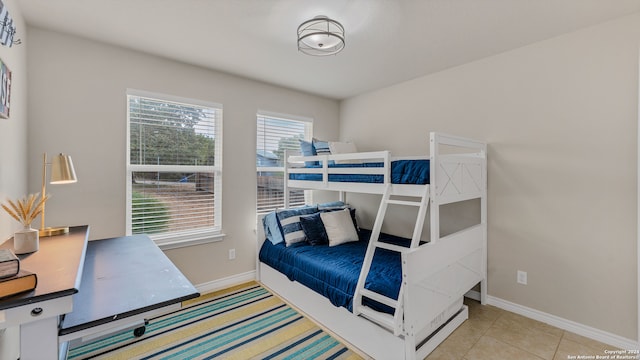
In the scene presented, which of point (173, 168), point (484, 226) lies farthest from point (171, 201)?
point (484, 226)

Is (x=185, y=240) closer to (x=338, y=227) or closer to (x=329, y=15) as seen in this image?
(x=338, y=227)

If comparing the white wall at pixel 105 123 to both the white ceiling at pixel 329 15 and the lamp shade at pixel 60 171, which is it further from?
the lamp shade at pixel 60 171

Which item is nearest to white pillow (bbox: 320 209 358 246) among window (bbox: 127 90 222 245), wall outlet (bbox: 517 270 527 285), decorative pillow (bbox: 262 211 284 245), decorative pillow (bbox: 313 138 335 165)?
decorative pillow (bbox: 262 211 284 245)

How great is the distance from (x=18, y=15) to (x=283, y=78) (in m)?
2.14

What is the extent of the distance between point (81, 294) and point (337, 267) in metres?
1.65

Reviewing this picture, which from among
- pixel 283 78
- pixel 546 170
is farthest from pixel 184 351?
pixel 546 170

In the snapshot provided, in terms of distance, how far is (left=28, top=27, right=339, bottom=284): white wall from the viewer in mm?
2258

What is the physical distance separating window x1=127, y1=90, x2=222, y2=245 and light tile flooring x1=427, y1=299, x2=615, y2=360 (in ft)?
8.31

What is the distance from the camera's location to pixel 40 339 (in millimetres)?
946

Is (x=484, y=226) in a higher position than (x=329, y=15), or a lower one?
lower

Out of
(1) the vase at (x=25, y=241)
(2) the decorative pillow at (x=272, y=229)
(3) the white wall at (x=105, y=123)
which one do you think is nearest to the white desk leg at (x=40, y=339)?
(1) the vase at (x=25, y=241)

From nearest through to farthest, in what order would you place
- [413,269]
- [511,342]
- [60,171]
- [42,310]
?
[42,310], [60,171], [413,269], [511,342]

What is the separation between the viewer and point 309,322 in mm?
2461

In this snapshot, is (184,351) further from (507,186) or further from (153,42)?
(507,186)
